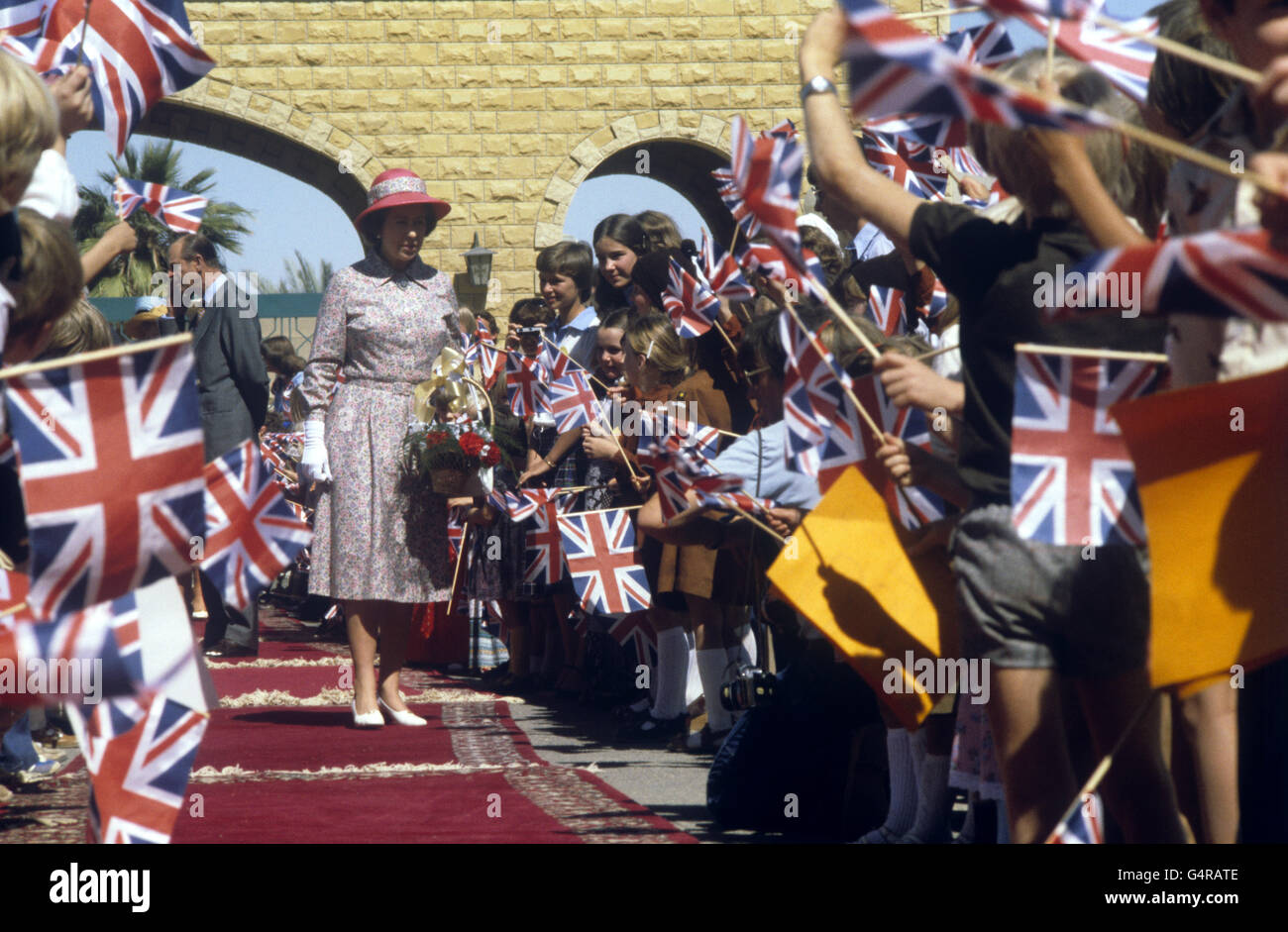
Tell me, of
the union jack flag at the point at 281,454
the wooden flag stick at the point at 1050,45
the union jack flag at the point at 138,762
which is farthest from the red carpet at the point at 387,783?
the union jack flag at the point at 281,454

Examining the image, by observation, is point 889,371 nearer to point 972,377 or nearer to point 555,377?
point 972,377

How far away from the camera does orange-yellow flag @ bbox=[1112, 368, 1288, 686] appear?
2.42 metres

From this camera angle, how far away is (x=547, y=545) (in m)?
7.54

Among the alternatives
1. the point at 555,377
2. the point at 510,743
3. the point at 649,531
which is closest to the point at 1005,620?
the point at 649,531

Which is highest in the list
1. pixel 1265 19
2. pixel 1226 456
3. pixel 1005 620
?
pixel 1265 19

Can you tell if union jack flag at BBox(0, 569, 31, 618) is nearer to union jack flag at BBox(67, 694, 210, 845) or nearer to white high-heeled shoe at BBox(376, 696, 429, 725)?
union jack flag at BBox(67, 694, 210, 845)

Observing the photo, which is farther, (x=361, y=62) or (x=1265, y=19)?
(x=361, y=62)

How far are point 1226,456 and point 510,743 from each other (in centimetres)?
426

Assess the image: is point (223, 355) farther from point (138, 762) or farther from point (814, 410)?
point (138, 762)

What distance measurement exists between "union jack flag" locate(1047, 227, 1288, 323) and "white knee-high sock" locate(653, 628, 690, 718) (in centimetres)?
458
